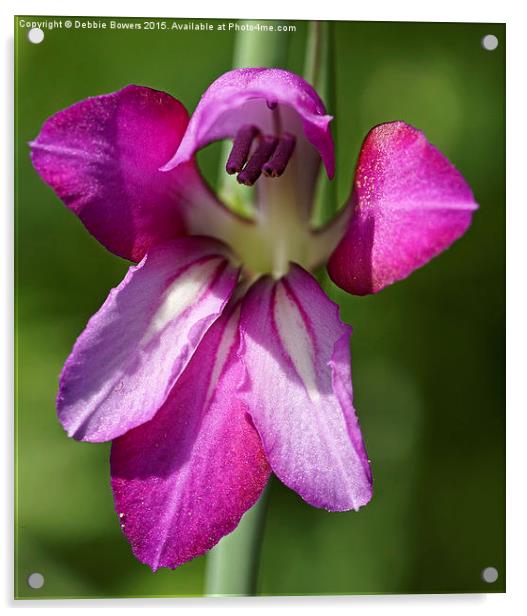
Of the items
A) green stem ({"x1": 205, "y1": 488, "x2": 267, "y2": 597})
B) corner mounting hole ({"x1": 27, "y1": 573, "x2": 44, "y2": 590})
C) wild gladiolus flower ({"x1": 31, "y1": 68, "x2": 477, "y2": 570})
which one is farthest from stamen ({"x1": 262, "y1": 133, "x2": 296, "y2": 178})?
corner mounting hole ({"x1": 27, "y1": 573, "x2": 44, "y2": 590})

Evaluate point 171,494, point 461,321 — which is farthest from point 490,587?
point 171,494

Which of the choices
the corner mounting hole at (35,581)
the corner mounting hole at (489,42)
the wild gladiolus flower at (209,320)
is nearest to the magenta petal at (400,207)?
the wild gladiolus flower at (209,320)

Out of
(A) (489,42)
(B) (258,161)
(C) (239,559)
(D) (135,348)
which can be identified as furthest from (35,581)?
(A) (489,42)

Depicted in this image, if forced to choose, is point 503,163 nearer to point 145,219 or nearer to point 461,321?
point 461,321

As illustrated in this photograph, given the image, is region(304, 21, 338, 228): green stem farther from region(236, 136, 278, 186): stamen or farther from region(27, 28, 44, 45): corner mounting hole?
region(27, 28, 44, 45): corner mounting hole

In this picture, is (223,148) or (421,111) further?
(421,111)

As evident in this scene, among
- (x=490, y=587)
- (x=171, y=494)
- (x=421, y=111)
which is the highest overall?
(x=421, y=111)

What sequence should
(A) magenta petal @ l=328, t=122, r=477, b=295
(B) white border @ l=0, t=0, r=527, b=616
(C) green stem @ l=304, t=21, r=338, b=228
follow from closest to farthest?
1. (A) magenta petal @ l=328, t=122, r=477, b=295
2. (C) green stem @ l=304, t=21, r=338, b=228
3. (B) white border @ l=0, t=0, r=527, b=616

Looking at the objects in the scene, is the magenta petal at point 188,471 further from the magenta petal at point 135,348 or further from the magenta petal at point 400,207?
the magenta petal at point 400,207
